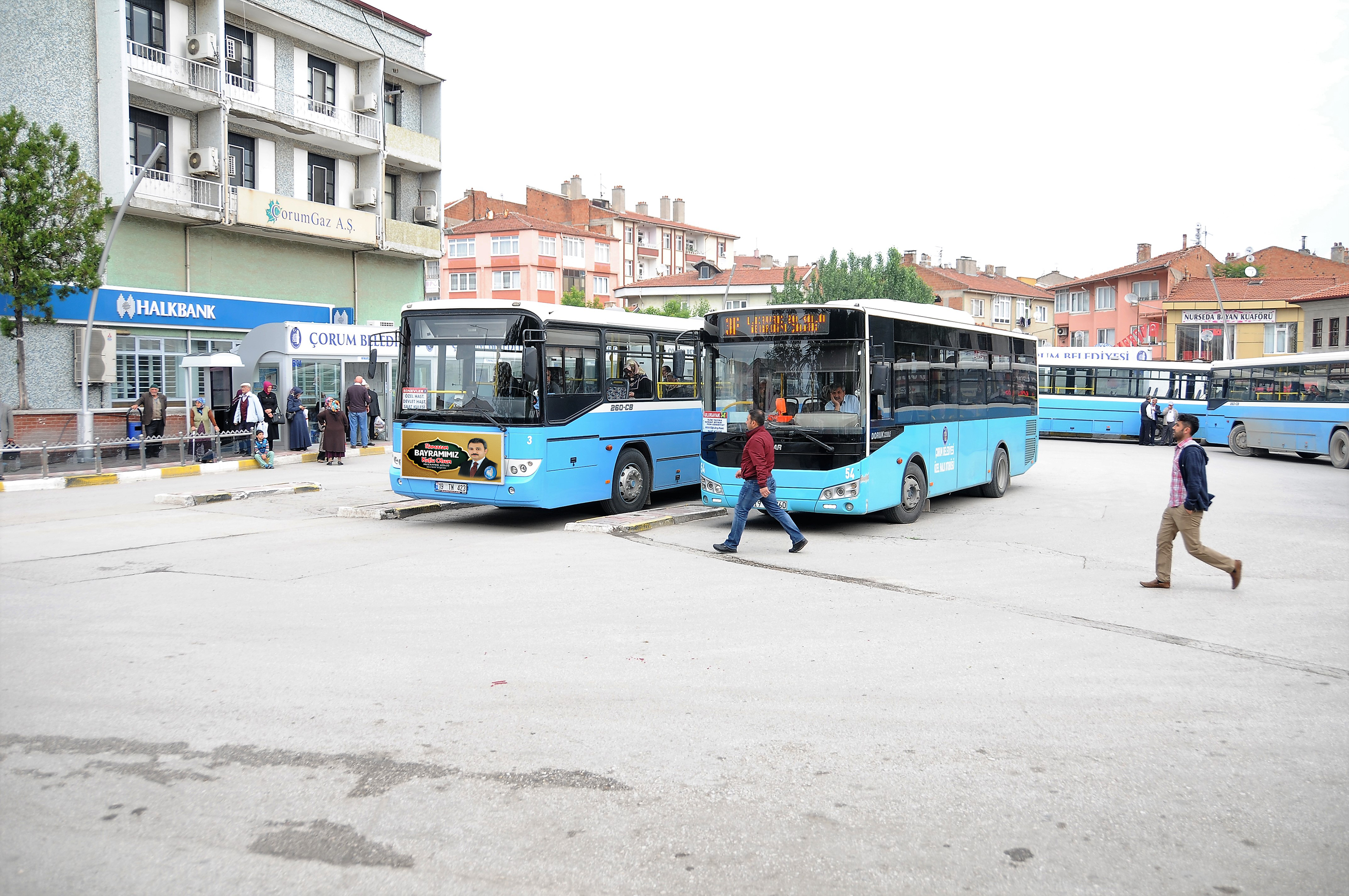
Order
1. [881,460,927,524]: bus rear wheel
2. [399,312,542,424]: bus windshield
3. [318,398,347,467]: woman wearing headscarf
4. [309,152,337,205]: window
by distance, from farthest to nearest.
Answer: [309,152,337,205]: window
[318,398,347,467]: woman wearing headscarf
[881,460,927,524]: bus rear wheel
[399,312,542,424]: bus windshield

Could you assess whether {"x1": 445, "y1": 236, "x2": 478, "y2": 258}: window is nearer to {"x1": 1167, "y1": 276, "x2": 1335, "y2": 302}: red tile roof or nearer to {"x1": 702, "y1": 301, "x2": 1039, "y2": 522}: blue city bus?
{"x1": 1167, "y1": 276, "x2": 1335, "y2": 302}: red tile roof

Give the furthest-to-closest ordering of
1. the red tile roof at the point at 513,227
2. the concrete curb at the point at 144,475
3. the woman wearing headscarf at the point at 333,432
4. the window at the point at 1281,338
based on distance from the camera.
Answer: the red tile roof at the point at 513,227
the window at the point at 1281,338
the woman wearing headscarf at the point at 333,432
the concrete curb at the point at 144,475

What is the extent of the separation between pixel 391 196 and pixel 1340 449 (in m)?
32.2

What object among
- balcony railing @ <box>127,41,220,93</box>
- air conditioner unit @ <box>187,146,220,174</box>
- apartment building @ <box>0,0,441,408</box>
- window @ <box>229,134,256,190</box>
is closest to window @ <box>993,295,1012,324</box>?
apartment building @ <box>0,0,441,408</box>

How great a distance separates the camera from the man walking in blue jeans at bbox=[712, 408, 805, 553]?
1190cm

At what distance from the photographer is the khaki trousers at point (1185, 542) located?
32.7ft

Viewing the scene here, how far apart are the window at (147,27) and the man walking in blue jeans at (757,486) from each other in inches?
995

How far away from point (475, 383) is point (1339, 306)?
5603cm

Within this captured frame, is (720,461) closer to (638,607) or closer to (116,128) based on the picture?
(638,607)

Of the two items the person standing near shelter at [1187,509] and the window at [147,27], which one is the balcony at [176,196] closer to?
the window at [147,27]

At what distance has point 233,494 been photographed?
17.3 metres

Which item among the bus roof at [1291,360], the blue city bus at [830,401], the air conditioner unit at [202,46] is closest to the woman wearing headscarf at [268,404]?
the air conditioner unit at [202,46]

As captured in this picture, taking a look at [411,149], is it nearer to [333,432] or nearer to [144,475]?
[333,432]

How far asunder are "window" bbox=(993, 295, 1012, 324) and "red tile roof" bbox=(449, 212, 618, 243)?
38155 millimetres
